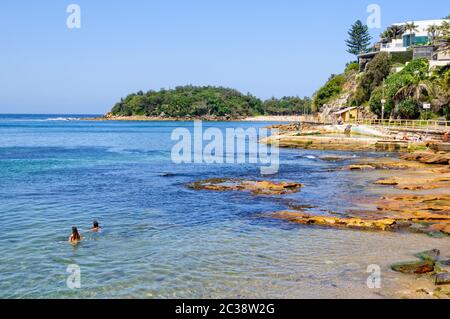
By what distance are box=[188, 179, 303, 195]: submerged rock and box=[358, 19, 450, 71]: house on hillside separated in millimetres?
56975

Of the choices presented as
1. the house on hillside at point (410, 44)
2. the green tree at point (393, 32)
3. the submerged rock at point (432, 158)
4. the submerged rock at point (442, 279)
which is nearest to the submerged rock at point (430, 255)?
the submerged rock at point (442, 279)

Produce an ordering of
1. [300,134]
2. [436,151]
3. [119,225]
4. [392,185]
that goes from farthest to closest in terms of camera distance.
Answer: [300,134] < [436,151] < [392,185] < [119,225]

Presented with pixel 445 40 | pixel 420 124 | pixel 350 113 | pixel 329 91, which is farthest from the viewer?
pixel 329 91

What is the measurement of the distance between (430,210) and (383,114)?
54.9 metres

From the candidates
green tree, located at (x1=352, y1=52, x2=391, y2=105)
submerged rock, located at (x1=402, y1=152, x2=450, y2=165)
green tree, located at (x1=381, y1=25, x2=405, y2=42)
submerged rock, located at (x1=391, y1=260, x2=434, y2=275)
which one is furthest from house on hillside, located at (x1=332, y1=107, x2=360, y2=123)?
submerged rock, located at (x1=391, y1=260, x2=434, y2=275)

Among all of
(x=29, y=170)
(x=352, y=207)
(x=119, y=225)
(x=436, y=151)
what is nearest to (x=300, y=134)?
(x=436, y=151)

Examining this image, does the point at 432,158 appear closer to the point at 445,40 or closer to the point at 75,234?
the point at 75,234

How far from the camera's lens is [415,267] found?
1313 centimetres

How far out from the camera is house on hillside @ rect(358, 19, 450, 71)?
81.5m

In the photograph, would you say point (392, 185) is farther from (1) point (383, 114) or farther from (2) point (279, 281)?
(1) point (383, 114)

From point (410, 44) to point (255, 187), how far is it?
3105 inches

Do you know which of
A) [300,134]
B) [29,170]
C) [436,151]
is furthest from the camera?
[300,134]

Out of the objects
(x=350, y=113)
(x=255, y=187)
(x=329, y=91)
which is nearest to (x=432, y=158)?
(x=255, y=187)
